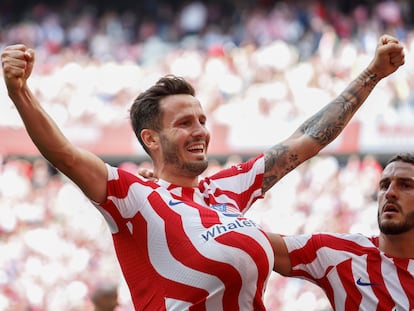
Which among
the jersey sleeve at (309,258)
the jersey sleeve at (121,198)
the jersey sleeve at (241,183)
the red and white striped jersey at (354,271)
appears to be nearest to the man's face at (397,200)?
the red and white striped jersey at (354,271)

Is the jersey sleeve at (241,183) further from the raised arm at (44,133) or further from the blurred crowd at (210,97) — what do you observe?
the blurred crowd at (210,97)

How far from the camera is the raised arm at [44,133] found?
11.6 feet

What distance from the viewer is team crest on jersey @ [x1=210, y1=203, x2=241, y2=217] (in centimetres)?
405

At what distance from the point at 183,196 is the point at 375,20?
40.5 feet

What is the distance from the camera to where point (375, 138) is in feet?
45.1

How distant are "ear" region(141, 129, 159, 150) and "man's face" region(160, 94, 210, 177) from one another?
0.14 ft

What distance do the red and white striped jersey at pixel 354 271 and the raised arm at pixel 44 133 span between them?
112 cm

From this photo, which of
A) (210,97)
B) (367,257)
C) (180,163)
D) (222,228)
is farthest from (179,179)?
(210,97)

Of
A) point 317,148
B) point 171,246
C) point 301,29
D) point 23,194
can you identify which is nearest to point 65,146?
point 171,246

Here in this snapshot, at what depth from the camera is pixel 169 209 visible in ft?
12.8

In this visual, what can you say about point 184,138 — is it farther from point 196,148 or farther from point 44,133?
point 44,133

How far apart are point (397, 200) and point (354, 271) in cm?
38

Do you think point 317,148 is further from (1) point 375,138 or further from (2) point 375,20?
(2) point 375,20

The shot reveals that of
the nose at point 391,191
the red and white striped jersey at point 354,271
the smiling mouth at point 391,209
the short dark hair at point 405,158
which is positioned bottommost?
the red and white striped jersey at point 354,271
